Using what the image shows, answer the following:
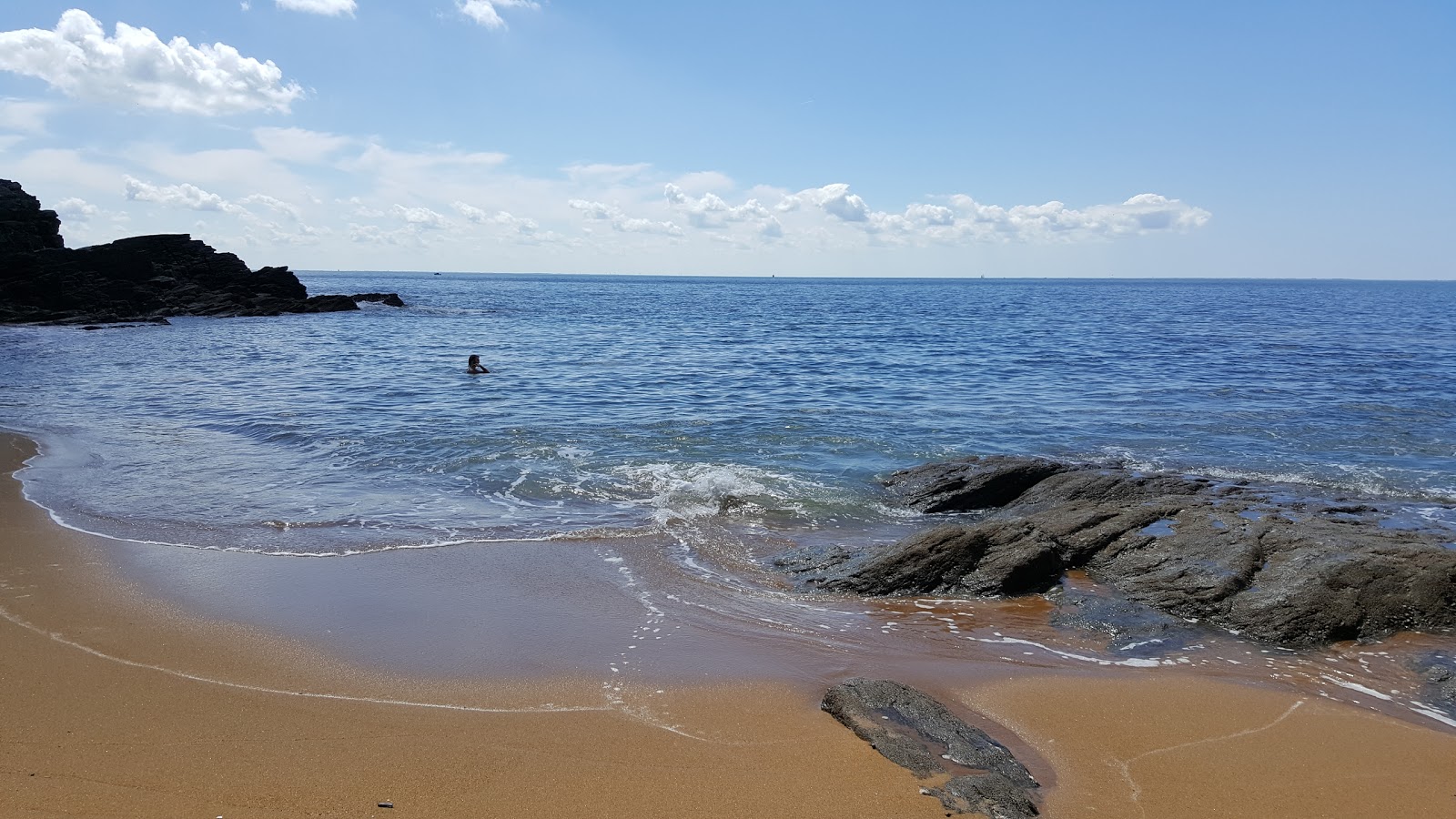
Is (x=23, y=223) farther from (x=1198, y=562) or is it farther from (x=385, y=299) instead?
(x=1198, y=562)

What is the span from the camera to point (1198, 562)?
8.73 meters

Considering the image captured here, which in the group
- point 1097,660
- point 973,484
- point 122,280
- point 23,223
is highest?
point 23,223

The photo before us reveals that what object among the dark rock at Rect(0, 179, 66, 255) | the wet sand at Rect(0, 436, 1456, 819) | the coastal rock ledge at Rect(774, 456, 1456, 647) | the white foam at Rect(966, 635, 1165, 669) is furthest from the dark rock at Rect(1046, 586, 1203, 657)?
the dark rock at Rect(0, 179, 66, 255)

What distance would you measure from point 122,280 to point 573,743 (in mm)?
54285

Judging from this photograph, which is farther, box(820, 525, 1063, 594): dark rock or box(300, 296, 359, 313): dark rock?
box(300, 296, 359, 313): dark rock

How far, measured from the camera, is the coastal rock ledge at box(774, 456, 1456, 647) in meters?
7.77

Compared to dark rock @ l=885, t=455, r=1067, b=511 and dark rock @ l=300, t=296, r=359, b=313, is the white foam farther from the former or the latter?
dark rock @ l=300, t=296, r=359, b=313

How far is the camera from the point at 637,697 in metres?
6.17

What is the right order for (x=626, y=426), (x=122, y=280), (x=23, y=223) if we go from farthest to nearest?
(x=122, y=280) < (x=23, y=223) < (x=626, y=426)

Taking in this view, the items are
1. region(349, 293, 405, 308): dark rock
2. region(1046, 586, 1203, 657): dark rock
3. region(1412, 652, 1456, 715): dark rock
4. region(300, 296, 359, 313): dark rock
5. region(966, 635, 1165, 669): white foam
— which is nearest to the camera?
region(1412, 652, 1456, 715): dark rock

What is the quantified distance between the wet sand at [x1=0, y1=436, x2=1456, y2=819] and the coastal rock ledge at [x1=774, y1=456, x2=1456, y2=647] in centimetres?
159

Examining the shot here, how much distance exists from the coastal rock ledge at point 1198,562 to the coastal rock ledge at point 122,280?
45931 mm

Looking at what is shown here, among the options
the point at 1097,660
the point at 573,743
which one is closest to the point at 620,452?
the point at 1097,660

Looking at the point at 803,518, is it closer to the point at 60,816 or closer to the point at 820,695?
the point at 820,695
